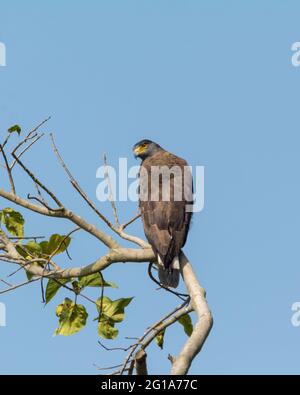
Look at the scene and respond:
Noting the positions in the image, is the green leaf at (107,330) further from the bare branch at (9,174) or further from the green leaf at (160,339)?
the bare branch at (9,174)

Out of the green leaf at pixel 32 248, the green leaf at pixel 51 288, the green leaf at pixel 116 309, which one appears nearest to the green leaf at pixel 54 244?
the green leaf at pixel 32 248

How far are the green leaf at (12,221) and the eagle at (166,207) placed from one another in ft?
3.20

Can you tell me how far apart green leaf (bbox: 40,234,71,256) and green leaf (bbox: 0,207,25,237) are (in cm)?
21

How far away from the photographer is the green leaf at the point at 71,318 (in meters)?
6.73

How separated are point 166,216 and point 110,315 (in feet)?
5.18

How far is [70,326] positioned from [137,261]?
633mm

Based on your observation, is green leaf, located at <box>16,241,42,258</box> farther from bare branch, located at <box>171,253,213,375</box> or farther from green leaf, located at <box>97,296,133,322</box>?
bare branch, located at <box>171,253,213,375</box>

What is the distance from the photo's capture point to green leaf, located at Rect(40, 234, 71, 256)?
22.7 feet

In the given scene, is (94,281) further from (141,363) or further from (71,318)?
(141,363)

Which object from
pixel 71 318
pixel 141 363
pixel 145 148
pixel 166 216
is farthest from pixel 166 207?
pixel 141 363

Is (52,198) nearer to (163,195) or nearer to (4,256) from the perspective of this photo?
(4,256)

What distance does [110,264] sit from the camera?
258 inches
